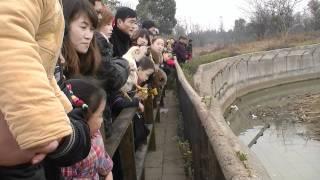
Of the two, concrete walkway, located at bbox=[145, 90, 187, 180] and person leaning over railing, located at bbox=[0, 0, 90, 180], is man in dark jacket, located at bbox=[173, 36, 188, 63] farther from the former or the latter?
person leaning over railing, located at bbox=[0, 0, 90, 180]

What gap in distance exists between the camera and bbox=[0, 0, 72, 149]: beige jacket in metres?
1.28

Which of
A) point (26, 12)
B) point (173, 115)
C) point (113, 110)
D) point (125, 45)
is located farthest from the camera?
point (173, 115)

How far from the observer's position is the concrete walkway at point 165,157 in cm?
524

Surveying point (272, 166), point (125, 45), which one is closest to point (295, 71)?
point (272, 166)

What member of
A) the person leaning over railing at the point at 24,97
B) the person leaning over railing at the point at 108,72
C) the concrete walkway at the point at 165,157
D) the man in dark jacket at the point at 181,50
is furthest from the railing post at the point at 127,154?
the man in dark jacket at the point at 181,50

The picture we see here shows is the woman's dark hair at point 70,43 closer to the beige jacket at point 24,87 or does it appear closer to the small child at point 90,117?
the small child at point 90,117

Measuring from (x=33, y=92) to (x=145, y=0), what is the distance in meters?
31.7

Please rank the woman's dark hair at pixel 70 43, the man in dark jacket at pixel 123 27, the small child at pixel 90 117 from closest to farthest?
the small child at pixel 90 117 < the woman's dark hair at pixel 70 43 < the man in dark jacket at pixel 123 27

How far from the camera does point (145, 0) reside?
107 feet

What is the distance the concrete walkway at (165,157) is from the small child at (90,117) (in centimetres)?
276

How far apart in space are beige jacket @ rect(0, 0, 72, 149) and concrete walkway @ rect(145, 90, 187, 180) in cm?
379

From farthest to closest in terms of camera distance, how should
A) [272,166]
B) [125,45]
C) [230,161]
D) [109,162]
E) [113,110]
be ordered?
1. [272,166]
2. [125,45]
3. [113,110]
4. [230,161]
5. [109,162]

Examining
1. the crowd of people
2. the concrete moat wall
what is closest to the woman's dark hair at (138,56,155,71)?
the crowd of people

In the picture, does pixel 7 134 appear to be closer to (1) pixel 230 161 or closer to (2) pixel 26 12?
(2) pixel 26 12
